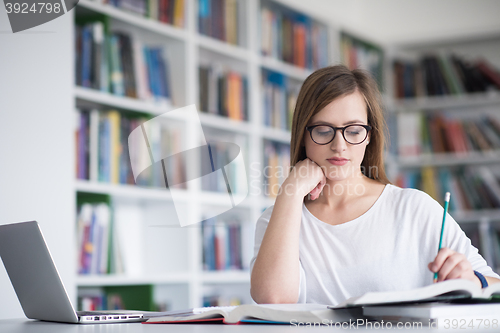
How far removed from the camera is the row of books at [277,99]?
308 cm

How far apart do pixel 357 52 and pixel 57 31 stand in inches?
94.3

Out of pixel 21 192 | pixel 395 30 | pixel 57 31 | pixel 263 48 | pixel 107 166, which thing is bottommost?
pixel 21 192

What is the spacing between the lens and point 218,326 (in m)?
0.79

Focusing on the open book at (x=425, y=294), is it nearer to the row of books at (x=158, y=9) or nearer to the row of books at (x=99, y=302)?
the row of books at (x=99, y=302)

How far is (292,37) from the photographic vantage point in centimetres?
327

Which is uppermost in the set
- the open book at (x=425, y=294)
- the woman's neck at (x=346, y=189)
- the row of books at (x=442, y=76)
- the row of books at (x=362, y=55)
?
the row of books at (x=362, y=55)

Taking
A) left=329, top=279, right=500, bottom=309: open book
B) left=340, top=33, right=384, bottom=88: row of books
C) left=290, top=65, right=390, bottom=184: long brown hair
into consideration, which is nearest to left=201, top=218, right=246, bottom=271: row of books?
left=290, top=65, right=390, bottom=184: long brown hair

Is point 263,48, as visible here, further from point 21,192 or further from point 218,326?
point 218,326

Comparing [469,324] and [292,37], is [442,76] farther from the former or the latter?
[469,324]

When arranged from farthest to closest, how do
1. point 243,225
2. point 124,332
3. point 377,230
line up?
point 243,225, point 377,230, point 124,332

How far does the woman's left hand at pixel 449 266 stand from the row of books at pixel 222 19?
7.04 ft

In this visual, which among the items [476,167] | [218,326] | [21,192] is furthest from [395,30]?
[218,326]

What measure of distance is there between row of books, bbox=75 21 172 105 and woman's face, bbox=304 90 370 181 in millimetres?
1223

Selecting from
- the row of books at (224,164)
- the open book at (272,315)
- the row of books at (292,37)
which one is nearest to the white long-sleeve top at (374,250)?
the row of books at (224,164)
